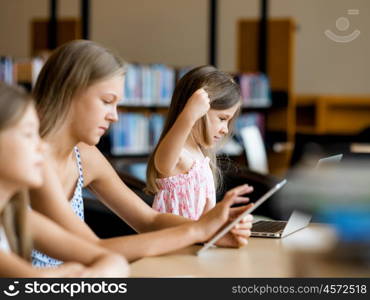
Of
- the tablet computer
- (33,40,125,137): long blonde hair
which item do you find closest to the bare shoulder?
(33,40,125,137): long blonde hair

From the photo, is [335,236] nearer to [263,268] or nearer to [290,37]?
[263,268]

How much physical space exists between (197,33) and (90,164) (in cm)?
794

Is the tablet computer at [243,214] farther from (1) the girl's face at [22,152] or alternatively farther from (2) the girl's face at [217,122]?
(2) the girl's face at [217,122]

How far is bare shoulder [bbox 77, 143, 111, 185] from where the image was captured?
5.49ft

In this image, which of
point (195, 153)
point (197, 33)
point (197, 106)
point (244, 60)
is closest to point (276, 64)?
point (244, 60)

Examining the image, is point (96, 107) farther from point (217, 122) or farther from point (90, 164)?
point (217, 122)

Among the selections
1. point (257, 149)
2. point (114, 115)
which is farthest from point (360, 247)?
point (257, 149)

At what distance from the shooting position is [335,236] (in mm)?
963

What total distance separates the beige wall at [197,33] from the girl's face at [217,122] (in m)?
6.70

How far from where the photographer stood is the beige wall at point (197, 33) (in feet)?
29.0

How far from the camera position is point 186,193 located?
2049mm

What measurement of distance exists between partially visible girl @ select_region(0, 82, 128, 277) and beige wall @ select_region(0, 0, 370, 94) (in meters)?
7.69

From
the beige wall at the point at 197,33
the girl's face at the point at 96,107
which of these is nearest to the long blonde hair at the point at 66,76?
the girl's face at the point at 96,107

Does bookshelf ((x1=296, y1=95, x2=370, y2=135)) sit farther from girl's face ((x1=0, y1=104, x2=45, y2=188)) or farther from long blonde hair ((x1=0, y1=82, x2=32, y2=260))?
girl's face ((x1=0, y1=104, x2=45, y2=188))
